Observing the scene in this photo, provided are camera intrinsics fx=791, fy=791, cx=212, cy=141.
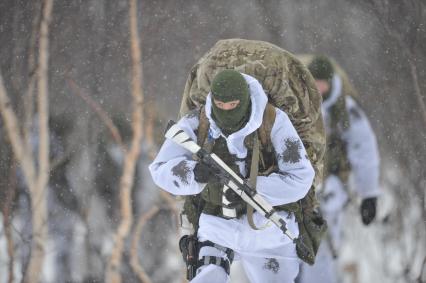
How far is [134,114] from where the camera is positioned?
466cm

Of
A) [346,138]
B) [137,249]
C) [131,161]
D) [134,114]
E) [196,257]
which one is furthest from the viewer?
[137,249]

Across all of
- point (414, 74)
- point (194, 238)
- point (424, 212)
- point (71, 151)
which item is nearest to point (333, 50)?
point (414, 74)

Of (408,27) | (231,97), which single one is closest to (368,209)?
(408,27)

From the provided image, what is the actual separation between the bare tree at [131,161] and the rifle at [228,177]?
6.89 feet

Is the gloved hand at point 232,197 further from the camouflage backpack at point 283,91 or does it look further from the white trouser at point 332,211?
the white trouser at point 332,211

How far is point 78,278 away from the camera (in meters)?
4.84

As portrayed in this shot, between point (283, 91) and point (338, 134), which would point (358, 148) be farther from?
point (283, 91)

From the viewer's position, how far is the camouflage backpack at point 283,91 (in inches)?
106

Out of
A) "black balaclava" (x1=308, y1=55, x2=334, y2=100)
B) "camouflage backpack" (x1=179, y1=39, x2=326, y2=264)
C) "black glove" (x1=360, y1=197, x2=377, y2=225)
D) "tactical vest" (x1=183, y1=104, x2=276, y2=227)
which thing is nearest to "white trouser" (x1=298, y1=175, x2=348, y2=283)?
"black glove" (x1=360, y1=197, x2=377, y2=225)

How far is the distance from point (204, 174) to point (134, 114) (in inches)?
90.9

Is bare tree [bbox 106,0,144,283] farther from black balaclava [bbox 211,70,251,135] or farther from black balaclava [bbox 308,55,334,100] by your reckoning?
A: black balaclava [bbox 211,70,251,135]

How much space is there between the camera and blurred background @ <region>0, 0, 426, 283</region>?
424cm

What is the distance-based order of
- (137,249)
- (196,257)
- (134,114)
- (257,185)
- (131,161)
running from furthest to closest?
(137,249), (131,161), (134,114), (196,257), (257,185)

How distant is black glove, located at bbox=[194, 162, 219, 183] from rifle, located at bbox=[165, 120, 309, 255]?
0.01 m
